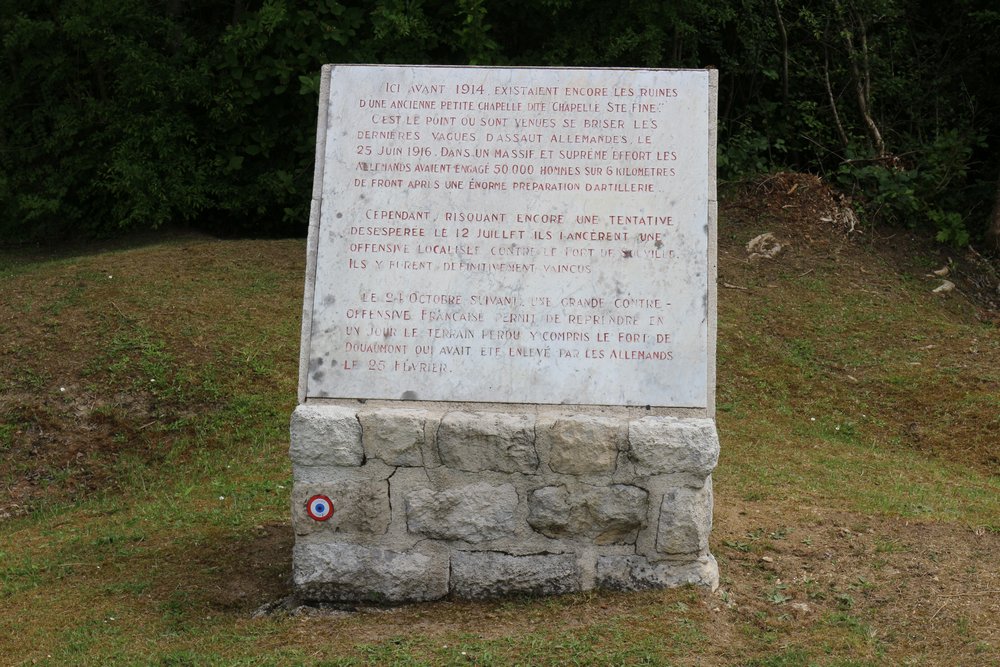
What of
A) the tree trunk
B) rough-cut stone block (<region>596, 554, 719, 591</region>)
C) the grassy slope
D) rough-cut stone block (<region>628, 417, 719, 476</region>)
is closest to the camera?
the grassy slope

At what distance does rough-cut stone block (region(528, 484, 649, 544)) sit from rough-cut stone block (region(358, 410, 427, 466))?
54cm

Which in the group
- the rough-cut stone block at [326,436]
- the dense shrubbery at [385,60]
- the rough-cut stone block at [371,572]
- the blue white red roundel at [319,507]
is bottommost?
the rough-cut stone block at [371,572]

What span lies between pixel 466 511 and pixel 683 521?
2.97 ft

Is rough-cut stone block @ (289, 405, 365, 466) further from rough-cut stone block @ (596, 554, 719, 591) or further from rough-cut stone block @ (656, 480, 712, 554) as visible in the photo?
rough-cut stone block @ (656, 480, 712, 554)

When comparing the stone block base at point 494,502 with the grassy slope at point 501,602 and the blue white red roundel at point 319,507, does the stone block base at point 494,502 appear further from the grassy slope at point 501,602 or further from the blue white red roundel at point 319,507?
the grassy slope at point 501,602

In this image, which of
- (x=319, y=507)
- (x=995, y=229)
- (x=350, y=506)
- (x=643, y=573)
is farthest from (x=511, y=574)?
(x=995, y=229)

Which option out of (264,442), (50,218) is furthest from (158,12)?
(264,442)

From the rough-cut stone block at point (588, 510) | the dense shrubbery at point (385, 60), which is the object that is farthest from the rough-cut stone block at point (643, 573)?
the dense shrubbery at point (385, 60)

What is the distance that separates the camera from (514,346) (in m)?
4.70

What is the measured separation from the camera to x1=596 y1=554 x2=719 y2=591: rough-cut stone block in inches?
184

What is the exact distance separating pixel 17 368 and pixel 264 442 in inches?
82.2

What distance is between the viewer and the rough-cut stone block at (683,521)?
15.1 ft

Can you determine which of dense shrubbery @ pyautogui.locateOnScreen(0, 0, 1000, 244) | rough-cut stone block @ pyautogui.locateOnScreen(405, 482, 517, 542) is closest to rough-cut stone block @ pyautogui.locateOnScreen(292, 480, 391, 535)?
rough-cut stone block @ pyautogui.locateOnScreen(405, 482, 517, 542)

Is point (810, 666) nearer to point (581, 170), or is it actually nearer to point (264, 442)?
point (581, 170)
